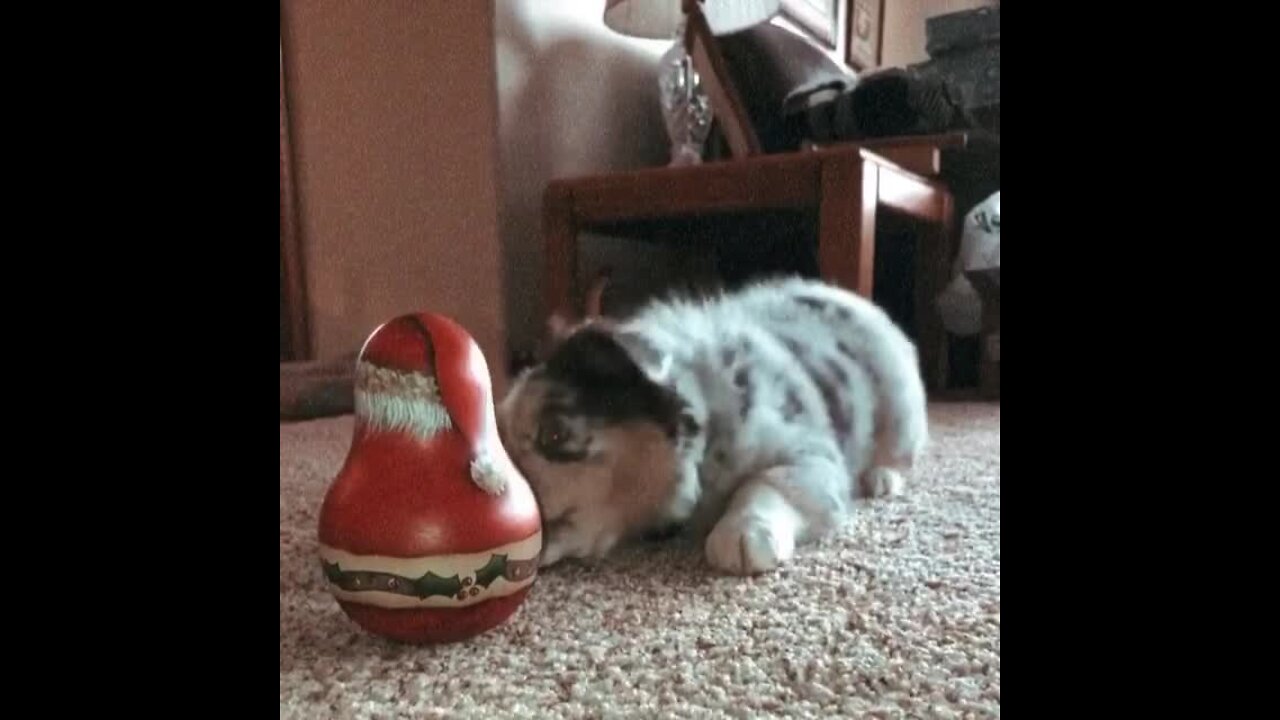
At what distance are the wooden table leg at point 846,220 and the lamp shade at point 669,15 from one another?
2.71 ft

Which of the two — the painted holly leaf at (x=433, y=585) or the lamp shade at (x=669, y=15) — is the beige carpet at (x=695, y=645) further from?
the lamp shade at (x=669, y=15)

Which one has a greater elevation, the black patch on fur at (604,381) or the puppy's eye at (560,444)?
the black patch on fur at (604,381)

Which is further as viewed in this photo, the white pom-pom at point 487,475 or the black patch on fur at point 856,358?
the black patch on fur at point 856,358

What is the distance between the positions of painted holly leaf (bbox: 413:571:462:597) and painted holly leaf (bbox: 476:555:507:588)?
2 cm

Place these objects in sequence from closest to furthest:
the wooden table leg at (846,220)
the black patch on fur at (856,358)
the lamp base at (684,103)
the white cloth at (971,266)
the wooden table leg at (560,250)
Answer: the black patch on fur at (856,358) < the wooden table leg at (846,220) < the wooden table leg at (560,250) < the lamp base at (684,103) < the white cloth at (971,266)

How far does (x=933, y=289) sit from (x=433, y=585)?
6.77ft

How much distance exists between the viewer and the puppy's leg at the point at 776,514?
1.00 metres

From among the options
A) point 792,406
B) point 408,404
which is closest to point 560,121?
point 792,406

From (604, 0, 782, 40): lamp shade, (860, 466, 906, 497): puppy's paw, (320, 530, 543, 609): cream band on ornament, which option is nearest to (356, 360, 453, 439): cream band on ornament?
(320, 530, 543, 609): cream band on ornament

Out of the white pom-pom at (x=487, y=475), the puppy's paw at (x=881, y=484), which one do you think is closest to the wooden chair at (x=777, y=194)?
the puppy's paw at (x=881, y=484)

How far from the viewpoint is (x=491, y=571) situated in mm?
758

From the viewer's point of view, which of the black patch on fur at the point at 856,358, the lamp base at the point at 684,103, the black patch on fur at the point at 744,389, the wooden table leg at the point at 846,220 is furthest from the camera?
the lamp base at the point at 684,103
